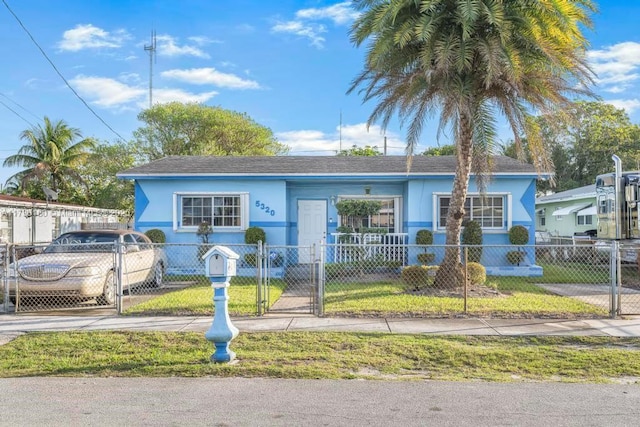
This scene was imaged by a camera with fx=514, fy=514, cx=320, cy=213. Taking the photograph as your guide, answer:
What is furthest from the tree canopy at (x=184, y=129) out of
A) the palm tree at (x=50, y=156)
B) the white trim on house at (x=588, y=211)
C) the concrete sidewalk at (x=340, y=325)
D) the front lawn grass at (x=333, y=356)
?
the front lawn grass at (x=333, y=356)

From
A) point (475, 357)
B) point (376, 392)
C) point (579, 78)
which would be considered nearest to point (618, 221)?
point (579, 78)

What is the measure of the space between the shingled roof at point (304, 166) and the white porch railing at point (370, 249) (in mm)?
1964

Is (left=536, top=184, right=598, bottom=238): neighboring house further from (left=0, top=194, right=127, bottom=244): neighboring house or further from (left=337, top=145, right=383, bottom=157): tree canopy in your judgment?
(left=0, top=194, right=127, bottom=244): neighboring house

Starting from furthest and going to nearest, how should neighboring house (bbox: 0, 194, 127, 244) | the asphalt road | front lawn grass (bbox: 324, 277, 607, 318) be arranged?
neighboring house (bbox: 0, 194, 127, 244) → front lawn grass (bbox: 324, 277, 607, 318) → the asphalt road

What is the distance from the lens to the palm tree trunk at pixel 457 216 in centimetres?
1143

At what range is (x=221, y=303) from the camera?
6.23 metres

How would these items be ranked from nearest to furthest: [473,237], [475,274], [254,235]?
[475,274]
[473,237]
[254,235]

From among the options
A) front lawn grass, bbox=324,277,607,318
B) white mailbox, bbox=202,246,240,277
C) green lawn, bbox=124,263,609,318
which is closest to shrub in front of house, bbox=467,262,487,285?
green lawn, bbox=124,263,609,318

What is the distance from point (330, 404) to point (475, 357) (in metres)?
2.37

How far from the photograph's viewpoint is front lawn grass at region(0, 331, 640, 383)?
5.80 meters

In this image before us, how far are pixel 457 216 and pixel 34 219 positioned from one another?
18594 mm

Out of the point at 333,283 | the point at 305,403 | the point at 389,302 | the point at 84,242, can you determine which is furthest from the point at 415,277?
the point at 84,242

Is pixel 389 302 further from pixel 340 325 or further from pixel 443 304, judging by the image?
pixel 340 325

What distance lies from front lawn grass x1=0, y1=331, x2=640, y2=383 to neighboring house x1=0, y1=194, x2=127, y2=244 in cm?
1461
